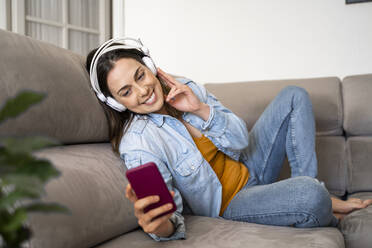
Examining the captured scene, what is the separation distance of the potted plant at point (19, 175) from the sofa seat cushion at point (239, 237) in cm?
62

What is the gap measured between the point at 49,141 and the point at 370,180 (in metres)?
1.62

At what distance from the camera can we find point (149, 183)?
2.31 feet

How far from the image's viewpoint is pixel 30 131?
830 mm

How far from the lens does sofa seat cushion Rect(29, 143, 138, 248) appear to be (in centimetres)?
68

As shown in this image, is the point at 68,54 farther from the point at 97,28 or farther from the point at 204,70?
the point at 97,28

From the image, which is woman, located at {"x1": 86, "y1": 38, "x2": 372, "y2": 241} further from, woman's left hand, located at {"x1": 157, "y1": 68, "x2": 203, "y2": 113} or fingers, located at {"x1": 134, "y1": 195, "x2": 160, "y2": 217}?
fingers, located at {"x1": 134, "y1": 195, "x2": 160, "y2": 217}

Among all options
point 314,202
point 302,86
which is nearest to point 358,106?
point 302,86

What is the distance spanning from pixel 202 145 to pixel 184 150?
0.12m

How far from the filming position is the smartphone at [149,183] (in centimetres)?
67

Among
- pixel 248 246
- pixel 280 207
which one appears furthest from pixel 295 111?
pixel 248 246

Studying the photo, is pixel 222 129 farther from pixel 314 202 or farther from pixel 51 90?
pixel 51 90

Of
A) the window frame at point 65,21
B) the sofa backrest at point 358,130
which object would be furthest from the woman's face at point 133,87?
the window frame at point 65,21

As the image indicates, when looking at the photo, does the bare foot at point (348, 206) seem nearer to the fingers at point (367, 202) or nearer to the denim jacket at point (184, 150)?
the fingers at point (367, 202)

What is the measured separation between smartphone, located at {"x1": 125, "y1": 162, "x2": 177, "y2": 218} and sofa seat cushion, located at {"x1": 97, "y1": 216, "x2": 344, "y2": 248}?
14 centimetres
